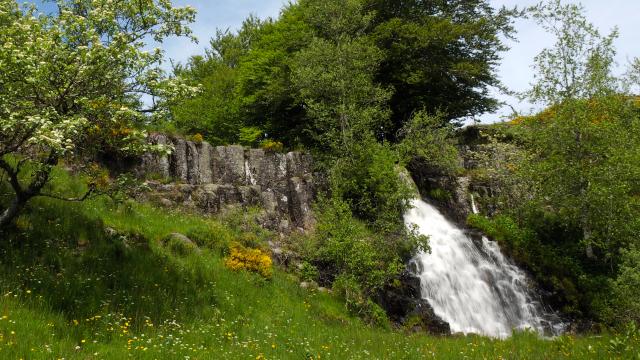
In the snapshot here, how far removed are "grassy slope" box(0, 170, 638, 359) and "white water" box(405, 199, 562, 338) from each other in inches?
236

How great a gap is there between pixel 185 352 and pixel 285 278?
10.2 m

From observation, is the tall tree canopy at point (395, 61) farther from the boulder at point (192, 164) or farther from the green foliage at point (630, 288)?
the green foliage at point (630, 288)

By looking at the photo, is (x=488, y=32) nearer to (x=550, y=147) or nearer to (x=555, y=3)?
(x=555, y=3)

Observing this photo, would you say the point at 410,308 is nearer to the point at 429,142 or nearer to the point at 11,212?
the point at 429,142

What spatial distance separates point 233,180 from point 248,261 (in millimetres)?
8441

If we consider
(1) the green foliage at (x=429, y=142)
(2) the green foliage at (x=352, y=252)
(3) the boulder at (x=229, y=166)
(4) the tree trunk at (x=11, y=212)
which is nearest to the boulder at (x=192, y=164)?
(3) the boulder at (x=229, y=166)

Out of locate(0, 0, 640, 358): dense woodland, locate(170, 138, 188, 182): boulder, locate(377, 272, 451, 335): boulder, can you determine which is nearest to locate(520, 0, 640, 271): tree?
locate(0, 0, 640, 358): dense woodland

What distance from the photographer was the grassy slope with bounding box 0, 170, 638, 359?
32.7 ft

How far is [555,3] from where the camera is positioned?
94.6 feet

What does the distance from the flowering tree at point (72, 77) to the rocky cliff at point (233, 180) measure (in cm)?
965

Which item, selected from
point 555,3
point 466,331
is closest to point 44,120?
point 466,331

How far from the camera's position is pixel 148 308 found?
1276 centimetres

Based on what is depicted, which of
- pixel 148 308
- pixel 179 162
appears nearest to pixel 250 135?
pixel 179 162

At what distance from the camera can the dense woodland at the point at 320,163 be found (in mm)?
11867
